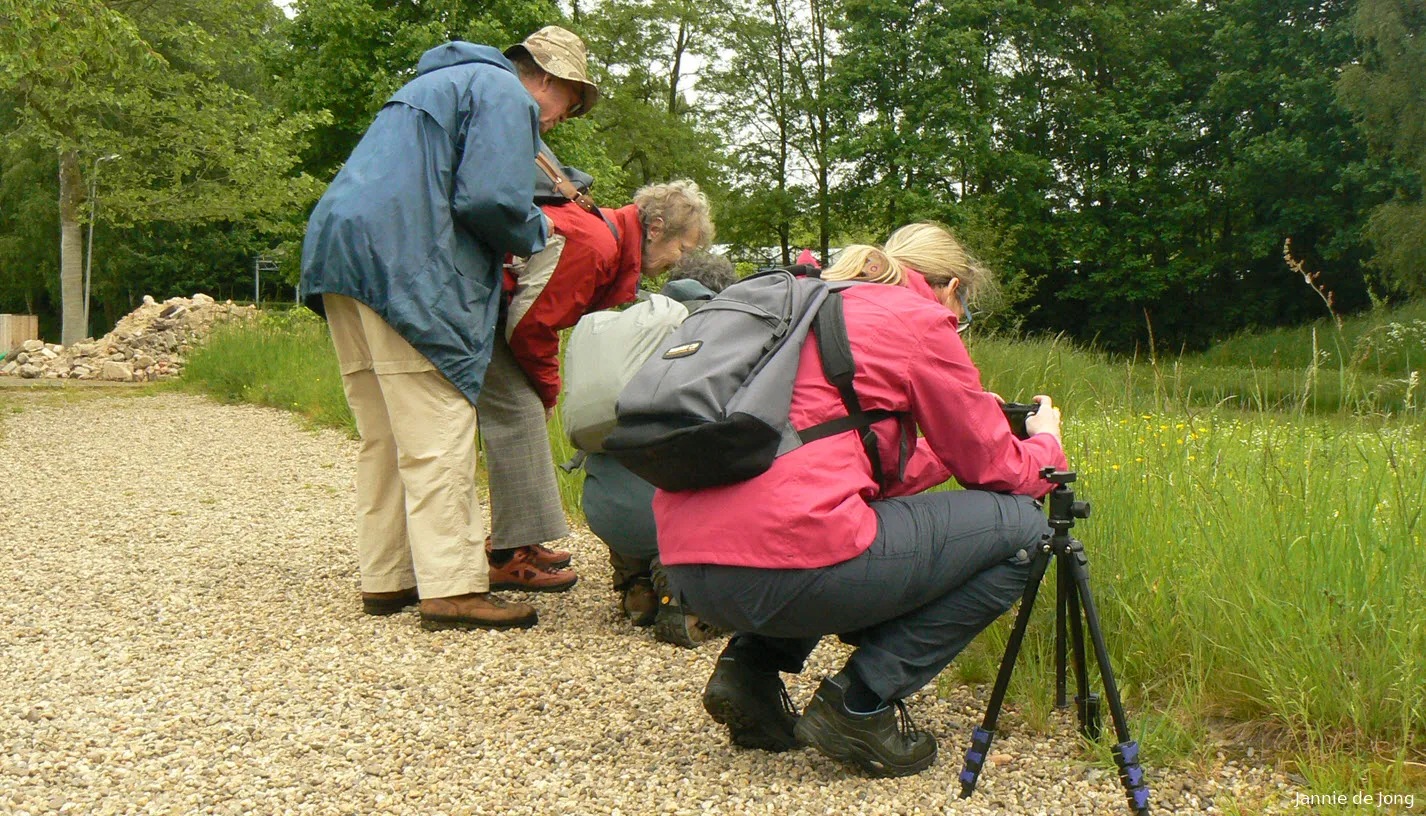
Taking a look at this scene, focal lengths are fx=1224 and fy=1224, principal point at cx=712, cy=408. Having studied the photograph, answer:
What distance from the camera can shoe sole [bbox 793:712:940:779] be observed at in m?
2.82

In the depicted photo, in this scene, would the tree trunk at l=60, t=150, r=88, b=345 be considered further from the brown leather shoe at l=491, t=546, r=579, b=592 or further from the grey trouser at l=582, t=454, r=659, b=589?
the grey trouser at l=582, t=454, r=659, b=589

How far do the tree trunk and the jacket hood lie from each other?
74.5ft

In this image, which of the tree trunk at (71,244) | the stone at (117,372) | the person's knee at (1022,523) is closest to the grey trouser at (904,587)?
the person's knee at (1022,523)

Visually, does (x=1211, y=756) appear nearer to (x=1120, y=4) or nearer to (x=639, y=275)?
(x=639, y=275)

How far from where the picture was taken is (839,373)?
266 centimetres

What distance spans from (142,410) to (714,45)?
1066 inches

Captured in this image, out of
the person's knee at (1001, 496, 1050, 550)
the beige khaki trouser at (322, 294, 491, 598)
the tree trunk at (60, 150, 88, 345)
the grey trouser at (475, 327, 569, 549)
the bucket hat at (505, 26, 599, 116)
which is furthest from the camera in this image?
the tree trunk at (60, 150, 88, 345)

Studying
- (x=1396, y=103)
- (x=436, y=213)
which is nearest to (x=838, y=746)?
(x=436, y=213)

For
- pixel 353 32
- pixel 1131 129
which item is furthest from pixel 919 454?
pixel 1131 129

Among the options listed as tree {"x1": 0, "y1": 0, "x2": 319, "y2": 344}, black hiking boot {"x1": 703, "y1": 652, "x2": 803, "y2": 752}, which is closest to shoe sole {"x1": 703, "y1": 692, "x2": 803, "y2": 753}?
black hiking boot {"x1": 703, "y1": 652, "x2": 803, "y2": 752}

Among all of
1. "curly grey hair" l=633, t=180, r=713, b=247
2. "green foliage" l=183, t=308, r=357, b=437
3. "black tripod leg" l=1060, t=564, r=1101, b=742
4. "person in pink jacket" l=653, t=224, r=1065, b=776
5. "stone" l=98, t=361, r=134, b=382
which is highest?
"curly grey hair" l=633, t=180, r=713, b=247

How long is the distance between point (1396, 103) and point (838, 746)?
75.4ft

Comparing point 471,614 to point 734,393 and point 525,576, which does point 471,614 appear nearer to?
point 525,576

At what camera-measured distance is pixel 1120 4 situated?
3197cm
